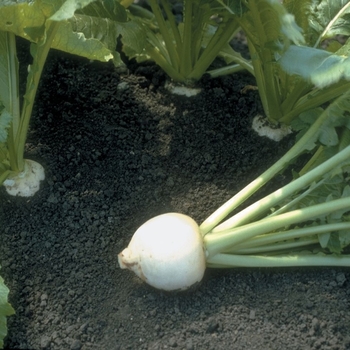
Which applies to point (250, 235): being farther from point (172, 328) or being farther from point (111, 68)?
point (111, 68)

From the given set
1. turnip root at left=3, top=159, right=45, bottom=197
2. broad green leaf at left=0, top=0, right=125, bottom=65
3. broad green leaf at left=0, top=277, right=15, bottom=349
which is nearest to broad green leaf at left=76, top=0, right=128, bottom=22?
broad green leaf at left=0, top=0, right=125, bottom=65

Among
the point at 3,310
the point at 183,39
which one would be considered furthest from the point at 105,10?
the point at 3,310

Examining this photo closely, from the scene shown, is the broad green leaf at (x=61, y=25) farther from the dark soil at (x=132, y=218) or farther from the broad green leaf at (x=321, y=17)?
the broad green leaf at (x=321, y=17)

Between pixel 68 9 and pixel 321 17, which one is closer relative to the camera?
pixel 68 9

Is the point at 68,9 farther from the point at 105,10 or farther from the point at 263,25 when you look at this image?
the point at 263,25

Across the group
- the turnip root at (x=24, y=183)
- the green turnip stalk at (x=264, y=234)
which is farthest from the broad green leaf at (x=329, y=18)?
the turnip root at (x=24, y=183)

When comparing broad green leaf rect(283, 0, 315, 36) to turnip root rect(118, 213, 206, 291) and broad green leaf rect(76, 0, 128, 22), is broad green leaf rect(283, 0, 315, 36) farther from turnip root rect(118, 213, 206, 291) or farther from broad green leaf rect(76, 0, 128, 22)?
turnip root rect(118, 213, 206, 291)

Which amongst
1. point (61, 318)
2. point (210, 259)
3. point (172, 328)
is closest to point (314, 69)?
point (210, 259)
